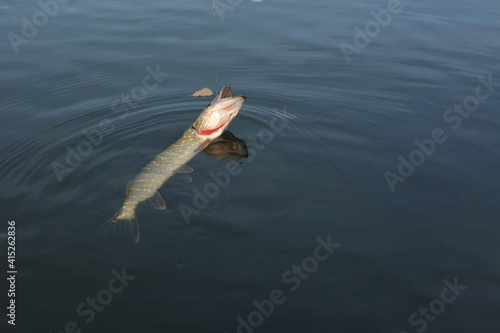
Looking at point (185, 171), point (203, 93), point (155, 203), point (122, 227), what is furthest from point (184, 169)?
point (203, 93)

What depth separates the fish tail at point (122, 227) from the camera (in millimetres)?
4875

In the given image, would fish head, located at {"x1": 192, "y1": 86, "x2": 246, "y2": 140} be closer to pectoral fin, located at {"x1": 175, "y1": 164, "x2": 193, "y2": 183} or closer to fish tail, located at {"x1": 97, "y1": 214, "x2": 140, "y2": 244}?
pectoral fin, located at {"x1": 175, "y1": 164, "x2": 193, "y2": 183}

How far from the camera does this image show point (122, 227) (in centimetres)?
495

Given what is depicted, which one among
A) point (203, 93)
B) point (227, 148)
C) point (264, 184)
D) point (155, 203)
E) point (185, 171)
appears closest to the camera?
point (155, 203)

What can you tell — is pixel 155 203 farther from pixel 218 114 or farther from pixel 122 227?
pixel 218 114

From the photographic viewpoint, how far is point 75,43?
982 cm

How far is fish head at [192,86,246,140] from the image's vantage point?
5.84 m

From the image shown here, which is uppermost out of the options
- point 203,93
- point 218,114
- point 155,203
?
point 218,114

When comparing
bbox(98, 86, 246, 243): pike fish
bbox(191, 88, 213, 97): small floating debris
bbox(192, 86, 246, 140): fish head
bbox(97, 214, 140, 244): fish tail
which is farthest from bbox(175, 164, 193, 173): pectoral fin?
bbox(191, 88, 213, 97): small floating debris

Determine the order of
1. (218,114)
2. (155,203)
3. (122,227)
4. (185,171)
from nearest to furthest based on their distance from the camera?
(122,227), (155,203), (185,171), (218,114)

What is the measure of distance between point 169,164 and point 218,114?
82 centimetres

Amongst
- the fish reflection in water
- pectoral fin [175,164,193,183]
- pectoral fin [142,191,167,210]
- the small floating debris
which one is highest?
the small floating debris

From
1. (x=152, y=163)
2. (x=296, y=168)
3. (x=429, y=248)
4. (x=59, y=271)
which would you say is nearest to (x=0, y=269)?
(x=59, y=271)

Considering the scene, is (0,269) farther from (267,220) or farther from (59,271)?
(267,220)
